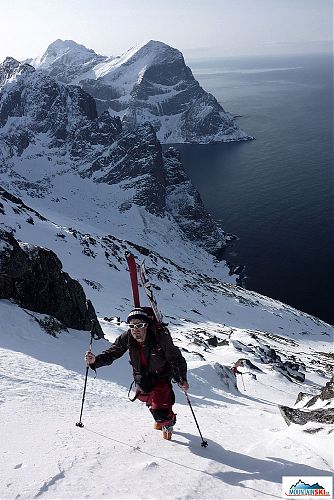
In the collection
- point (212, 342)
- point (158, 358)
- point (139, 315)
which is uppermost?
point (139, 315)

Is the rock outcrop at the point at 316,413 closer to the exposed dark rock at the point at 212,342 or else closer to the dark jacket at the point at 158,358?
the dark jacket at the point at 158,358

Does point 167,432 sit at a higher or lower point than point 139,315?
lower

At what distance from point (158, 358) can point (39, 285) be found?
10923 millimetres

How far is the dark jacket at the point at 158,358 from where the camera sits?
6910mm

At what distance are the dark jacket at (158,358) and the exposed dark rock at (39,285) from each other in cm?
918

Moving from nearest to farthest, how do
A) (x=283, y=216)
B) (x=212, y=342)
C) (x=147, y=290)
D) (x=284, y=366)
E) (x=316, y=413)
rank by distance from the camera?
(x=147, y=290), (x=316, y=413), (x=284, y=366), (x=212, y=342), (x=283, y=216)

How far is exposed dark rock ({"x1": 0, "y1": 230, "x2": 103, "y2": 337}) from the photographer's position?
1534cm

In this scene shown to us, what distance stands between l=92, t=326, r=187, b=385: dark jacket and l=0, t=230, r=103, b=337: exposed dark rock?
918 centimetres

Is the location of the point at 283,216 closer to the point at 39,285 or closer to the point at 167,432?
the point at 39,285

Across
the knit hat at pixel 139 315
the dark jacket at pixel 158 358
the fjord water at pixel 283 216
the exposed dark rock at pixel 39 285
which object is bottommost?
the fjord water at pixel 283 216

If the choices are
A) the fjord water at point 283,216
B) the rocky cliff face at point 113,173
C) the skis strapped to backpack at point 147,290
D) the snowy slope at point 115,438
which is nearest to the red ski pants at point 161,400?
the snowy slope at point 115,438

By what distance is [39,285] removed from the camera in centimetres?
1669

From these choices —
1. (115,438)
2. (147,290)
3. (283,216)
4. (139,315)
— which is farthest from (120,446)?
(283,216)

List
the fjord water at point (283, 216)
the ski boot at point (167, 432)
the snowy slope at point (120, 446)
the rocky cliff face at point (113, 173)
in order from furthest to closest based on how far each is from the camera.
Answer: the rocky cliff face at point (113, 173), the fjord water at point (283, 216), the ski boot at point (167, 432), the snowy slope at point (120, 446)
